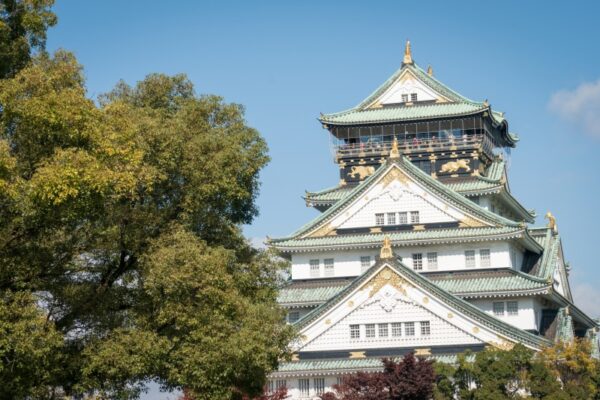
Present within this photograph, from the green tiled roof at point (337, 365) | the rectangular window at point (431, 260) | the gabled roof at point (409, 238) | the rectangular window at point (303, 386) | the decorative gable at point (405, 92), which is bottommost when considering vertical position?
the rectangular window at point (303, 386)

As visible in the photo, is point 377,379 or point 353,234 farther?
point 353,234

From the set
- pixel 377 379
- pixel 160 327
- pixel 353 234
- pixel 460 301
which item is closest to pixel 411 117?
pixel 353 234

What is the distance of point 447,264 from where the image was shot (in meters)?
57.5

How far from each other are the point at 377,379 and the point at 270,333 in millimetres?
14949

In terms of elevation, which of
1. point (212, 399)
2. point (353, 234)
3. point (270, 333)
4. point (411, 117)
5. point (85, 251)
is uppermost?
point (411, 117)

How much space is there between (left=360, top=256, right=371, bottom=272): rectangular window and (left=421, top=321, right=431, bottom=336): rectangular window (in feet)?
20.9

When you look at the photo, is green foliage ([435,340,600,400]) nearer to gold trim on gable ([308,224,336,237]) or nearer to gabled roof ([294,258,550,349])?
gabled roof ([294,258,550,349])

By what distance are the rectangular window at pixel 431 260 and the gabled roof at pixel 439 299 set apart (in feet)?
15.8

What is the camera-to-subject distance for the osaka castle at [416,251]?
173ft

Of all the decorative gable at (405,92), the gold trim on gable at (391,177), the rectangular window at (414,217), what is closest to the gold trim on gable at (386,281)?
the rectangular window at (414,217)

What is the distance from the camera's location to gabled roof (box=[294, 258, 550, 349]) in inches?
1984

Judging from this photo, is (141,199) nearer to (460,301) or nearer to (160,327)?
(160,327)

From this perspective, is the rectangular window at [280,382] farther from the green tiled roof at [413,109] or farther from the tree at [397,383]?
the green tiled roof at [413,109]

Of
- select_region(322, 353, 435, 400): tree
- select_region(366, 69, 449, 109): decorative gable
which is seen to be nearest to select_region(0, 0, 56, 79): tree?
select_region(322, 353, 435, 400): tree
